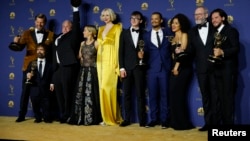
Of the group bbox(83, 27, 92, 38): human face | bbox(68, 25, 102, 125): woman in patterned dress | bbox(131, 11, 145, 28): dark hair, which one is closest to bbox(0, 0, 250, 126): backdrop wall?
bbox(131, 11, 145, 28): dark hair

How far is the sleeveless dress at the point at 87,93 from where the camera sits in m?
4.81

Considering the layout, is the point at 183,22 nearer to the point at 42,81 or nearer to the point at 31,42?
the point at 42,81

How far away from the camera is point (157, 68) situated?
15.0ft

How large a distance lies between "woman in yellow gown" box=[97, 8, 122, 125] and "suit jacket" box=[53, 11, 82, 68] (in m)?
0.38

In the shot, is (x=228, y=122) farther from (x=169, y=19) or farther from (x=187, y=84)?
(x=169, y=19)

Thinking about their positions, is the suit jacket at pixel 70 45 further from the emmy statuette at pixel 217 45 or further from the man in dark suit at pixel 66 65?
the emmy statuette at pixel 217 45

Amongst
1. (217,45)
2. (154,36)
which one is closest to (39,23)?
(154,36)

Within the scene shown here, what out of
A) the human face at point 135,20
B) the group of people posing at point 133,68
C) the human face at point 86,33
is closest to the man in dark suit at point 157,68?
the group of people posing at point 133,68

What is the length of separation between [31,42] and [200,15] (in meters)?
2.74

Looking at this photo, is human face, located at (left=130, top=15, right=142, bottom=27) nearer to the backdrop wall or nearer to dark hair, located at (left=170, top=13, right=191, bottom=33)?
the backdrop wall

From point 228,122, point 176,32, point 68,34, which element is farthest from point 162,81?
point 68,34

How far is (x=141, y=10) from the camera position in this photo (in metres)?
5.05

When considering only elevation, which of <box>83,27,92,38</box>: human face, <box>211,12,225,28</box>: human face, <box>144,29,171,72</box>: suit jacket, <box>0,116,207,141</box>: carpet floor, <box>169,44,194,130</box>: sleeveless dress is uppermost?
<box>211,12,225,28</box>: human face

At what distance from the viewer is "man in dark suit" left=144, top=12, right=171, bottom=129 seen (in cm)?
453
